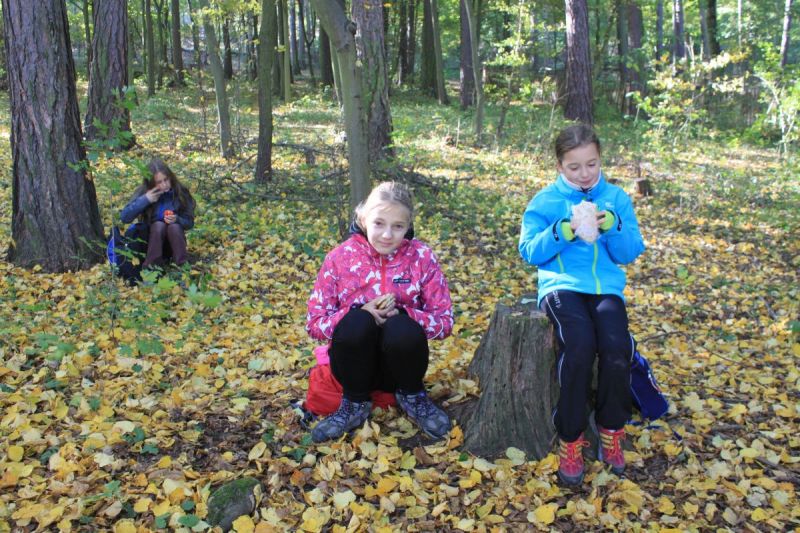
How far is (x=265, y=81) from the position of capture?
24.7 ft

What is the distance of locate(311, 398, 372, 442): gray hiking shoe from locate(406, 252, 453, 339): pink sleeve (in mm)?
511

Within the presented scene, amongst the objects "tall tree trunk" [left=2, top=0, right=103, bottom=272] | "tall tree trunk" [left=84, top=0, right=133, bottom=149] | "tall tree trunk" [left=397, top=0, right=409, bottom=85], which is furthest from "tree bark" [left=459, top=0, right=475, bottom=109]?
"tall tree trunk" [left=2, top=0, right=103, bottom=272]

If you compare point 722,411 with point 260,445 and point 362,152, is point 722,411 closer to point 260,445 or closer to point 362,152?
point 260,445

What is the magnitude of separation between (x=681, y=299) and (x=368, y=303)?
3.61 m

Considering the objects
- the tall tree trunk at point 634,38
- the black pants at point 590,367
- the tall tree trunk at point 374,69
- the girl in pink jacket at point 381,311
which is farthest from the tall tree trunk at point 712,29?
the girl in pink jacket at point 381,311

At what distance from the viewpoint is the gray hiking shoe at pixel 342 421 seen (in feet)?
9.66

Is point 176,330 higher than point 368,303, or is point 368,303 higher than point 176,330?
point 368,303

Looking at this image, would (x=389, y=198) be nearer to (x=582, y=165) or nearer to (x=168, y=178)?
(x=582, y=165)

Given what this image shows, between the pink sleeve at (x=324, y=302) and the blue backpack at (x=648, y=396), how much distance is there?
153cm

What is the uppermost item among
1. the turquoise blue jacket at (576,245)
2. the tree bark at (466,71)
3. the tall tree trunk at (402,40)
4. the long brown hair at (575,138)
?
the tall tree trunk at (402,40)

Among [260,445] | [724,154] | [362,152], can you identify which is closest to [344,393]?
[260,445]

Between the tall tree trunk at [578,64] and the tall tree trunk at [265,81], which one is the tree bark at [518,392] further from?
the tall tree trunk at [578,64]

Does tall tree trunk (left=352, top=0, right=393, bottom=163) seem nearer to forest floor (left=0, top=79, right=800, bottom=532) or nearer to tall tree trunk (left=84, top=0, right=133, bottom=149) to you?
forest floor (left=0, top=79, right=800, bottom=532)

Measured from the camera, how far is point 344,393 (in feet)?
9.85
